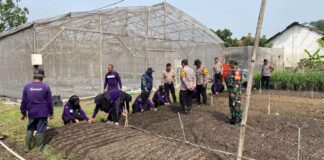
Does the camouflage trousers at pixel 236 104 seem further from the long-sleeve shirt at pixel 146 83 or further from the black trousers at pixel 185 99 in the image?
the long-sleeve shirt at pixel 146 83

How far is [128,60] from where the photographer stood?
14.2 metres

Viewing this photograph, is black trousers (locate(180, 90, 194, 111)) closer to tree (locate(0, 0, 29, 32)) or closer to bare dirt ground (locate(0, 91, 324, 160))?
bare dirt ground (locate(0, 91, 324, 160))

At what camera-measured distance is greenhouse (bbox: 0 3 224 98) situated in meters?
11.2

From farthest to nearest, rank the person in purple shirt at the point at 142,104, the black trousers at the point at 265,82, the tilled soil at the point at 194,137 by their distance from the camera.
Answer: the black trousers at the point at 265,82 → the person in purple shirt at the point at 142,104 → the tilled soil at the point at 194,137

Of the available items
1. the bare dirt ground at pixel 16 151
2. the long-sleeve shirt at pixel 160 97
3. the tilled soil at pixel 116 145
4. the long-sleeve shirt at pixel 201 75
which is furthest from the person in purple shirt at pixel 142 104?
the bare dirt ground at pixel 16 151

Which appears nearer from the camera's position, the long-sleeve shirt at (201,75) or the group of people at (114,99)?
the group of people at (114,99)

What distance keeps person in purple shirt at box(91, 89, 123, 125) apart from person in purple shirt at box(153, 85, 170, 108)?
2.16 m

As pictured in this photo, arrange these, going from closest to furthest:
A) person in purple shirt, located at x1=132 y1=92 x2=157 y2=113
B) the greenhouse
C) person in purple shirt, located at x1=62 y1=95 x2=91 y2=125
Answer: person in purple shirt, located at x1=62 y1=95 x2=91 y2=125, person in purple shirt, located at x1=132 y1=92 x2=157 y2=113, the greenhouse

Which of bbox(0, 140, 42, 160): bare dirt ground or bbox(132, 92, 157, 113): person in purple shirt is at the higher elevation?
bbox(132, 92, 157, 113): person in purple shirt

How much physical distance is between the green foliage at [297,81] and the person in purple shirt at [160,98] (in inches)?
276

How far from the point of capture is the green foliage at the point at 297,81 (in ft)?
43.9

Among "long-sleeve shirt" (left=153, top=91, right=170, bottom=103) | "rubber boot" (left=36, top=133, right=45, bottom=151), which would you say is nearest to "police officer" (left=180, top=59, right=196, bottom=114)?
"long-sleeve shirt" (left=153, top=91, right=170, bottom=103)

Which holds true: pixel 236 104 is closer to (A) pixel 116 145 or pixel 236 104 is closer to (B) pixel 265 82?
(A) pixel 116 145

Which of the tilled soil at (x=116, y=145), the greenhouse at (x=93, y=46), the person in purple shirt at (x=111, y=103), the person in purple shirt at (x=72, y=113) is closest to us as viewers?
the tilled soil at (x=116, y=145)
